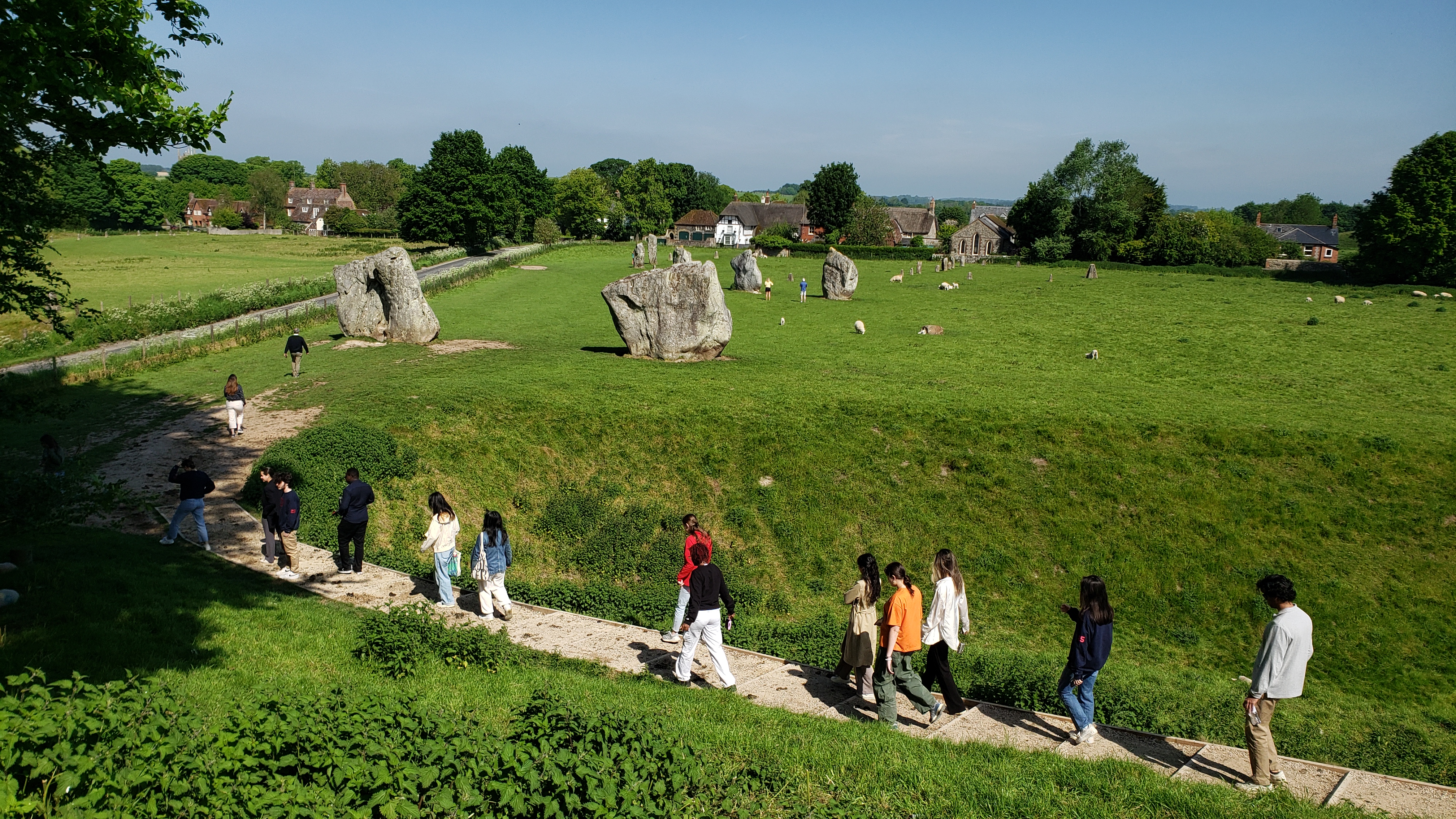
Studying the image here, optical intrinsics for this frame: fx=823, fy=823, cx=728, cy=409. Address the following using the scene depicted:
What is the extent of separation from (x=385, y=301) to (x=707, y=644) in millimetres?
27285

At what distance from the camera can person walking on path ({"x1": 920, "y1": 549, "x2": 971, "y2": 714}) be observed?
34.7 feet

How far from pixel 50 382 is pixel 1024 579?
103 feet

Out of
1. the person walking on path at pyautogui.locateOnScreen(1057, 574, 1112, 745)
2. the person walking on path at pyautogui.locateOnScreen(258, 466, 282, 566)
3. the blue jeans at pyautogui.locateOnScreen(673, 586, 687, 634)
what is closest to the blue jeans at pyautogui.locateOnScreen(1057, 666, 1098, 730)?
the person walking on path at pyautogui.locateOnScreen(1057, 574, 1112, 745)

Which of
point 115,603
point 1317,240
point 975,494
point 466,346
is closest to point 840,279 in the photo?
point 466,346

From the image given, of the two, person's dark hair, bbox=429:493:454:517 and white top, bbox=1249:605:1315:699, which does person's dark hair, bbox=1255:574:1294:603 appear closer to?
white top, bbox=1249:605:1315:699

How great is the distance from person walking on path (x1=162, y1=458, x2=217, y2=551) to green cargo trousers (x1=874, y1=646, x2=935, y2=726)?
1316 cm

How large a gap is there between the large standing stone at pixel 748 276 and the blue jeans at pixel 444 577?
40791 millimetres

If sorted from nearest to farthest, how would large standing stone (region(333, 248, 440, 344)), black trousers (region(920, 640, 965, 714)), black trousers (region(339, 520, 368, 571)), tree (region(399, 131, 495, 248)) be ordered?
1. black trousers (region(920, 640, 965, 714))
2. black trousers (region(339, 520, 368, 571))
3. large standing stone (region(333, 248, 440, 344))
4. tree (region(399, 131, 495, 248))

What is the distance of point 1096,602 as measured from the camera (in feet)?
31.9

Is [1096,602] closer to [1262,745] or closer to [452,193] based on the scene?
[1262,745]

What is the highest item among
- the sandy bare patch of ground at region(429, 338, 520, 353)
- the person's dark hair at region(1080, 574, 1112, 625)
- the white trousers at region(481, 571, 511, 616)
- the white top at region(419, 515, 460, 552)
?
the sandy bare patch of ground at region(429, 338, 520, 353)

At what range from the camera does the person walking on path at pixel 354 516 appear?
50.2ft

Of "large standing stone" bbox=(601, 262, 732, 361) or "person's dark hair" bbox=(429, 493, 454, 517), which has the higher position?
"large standing stone" bbox=(601, 262, 732, 361)

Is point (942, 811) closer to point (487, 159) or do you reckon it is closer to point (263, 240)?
point (487, 159)
